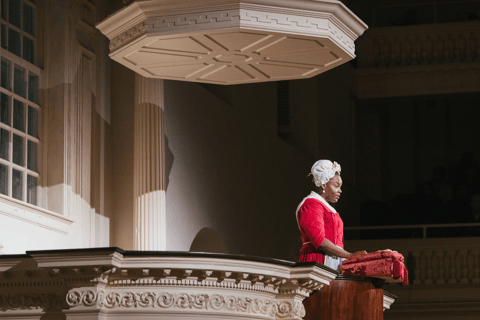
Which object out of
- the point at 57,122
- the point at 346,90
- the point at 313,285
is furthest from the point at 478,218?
the point at 313,285

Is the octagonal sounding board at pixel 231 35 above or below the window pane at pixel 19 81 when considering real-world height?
below

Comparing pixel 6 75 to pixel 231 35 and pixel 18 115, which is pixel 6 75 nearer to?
pixel 18 115

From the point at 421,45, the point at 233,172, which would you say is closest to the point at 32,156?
the point at 233,172

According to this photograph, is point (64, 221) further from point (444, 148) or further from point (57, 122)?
point (444, 148)

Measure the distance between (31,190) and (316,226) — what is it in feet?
13.1

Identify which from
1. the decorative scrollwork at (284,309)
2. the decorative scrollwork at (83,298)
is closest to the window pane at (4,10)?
the decorative scrollwork at (83,298)

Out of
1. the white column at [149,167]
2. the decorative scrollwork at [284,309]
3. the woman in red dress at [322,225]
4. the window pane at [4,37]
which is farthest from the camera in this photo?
the white column at [149,167]

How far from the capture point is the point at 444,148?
66.1 ft

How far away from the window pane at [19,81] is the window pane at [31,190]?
0.84 meters

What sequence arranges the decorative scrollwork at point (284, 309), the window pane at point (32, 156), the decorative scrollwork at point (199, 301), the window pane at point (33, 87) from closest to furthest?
the decorative scrollwork at point (199, 301), the decorative scrollwork at point (284, 309), the window pane at point (32, 156), the window pane at point (33, 87)

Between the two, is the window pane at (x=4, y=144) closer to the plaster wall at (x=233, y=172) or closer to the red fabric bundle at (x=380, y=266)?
the plaster wall at (x=233, y=172)

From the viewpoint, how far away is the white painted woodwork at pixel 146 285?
4379 mm

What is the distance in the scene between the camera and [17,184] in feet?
26.1

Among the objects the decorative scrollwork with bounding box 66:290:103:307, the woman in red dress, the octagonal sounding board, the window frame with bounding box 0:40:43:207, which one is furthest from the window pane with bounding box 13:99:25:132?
the decorative scrollwork with bounding box 66:290:103:307
